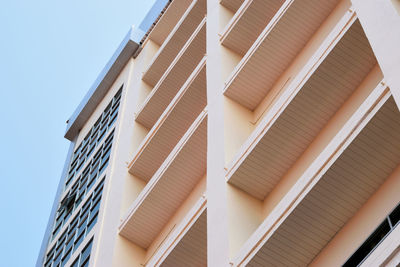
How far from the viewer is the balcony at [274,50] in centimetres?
2161

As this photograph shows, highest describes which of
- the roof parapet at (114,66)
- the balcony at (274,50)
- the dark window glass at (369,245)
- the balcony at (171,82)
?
the roof parapet at (114,66)

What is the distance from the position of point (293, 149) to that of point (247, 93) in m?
4.03

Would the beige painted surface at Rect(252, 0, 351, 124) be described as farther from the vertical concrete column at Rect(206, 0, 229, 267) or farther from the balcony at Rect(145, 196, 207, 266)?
the balcony at Rect(145, 196, 207, 266)

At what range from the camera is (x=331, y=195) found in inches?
606

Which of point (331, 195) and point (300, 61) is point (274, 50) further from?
point (331, 195)

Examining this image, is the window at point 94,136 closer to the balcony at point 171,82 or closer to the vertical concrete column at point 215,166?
the balcony at point 171,82

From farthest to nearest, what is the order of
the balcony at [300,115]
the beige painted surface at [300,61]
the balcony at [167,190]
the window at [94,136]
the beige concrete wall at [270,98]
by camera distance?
the window at [94,136] → the balcony at [167,190] → the beige painted surface at [300,61] → the beige concrete wall at [270,98] → the balcony at [300,115]

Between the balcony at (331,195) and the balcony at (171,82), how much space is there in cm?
1445

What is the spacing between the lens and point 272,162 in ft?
61.6

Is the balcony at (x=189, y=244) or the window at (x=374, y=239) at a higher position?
the balcony at (x=189, y=244)

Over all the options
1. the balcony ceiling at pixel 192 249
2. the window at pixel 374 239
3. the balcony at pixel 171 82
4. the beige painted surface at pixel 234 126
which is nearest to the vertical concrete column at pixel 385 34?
the window at pixel 374 239

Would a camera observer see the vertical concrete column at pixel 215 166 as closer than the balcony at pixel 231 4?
Yes

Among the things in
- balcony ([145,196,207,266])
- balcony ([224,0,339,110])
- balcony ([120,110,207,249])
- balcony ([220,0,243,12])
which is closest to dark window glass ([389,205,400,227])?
balcony ([145,196,207,266])

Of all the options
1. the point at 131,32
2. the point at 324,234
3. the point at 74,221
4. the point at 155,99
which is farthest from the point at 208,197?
the point at 131,32
